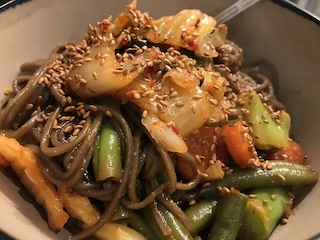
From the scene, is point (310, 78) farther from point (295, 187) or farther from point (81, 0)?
point (81, 0)

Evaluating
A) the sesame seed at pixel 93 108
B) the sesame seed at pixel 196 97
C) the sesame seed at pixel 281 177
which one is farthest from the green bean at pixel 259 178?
the sesame seed at pixel 93 108

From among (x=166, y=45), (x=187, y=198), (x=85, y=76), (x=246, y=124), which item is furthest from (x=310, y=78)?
(x=85, y=76)

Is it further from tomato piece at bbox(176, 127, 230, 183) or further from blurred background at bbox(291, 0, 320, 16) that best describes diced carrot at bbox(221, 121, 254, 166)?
blurred background at bbox(291, 0, 320, 16)

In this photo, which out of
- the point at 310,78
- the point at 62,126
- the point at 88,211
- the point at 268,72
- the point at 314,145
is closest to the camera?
the point at 88,211

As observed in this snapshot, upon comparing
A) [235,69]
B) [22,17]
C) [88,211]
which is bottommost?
[88,211]

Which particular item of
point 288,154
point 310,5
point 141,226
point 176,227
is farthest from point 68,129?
point 310,5

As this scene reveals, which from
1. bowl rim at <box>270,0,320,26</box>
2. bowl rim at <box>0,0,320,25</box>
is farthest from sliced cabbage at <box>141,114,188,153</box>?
bowl rim at <box>270,0,320,26</box>

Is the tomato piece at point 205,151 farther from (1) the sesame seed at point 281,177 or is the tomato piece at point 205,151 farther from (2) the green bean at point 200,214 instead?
(1) the sesame seed at point 281,177
